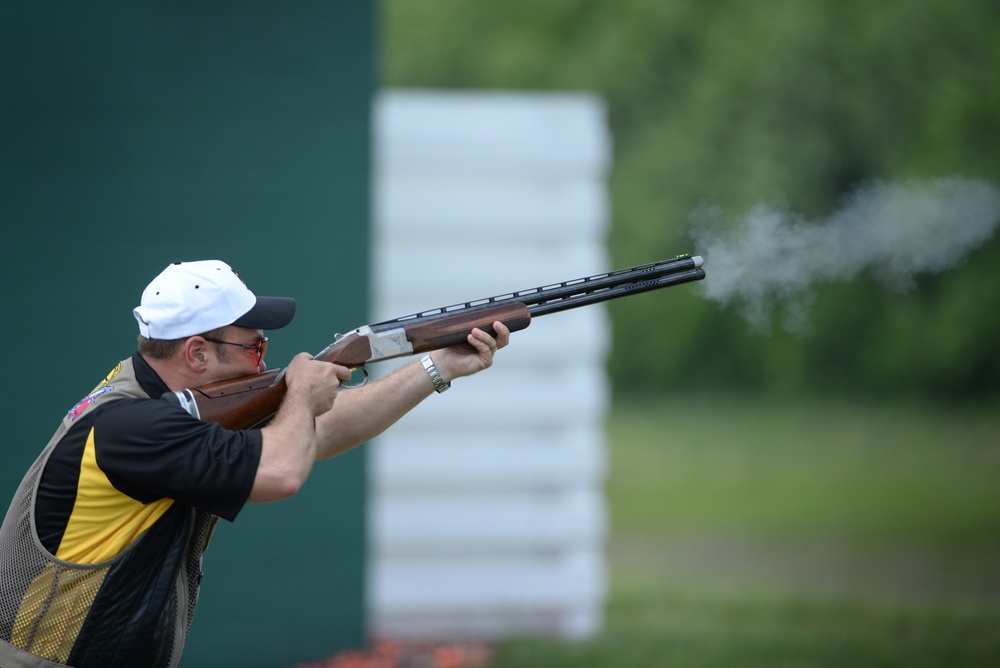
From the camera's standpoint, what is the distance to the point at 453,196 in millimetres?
6125

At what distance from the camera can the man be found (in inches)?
110

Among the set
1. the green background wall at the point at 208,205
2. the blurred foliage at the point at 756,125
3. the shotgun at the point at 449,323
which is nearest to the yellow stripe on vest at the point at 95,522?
the shotgun at the point at 449,323

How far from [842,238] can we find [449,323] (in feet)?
21.0

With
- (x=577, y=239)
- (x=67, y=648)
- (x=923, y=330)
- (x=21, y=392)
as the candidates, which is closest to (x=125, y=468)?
(x=67, y=648)

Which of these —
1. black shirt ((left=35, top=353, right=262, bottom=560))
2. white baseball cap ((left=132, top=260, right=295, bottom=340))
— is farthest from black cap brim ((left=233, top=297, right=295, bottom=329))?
black shirt ((left=35, top=353, right=262, bottom=560))

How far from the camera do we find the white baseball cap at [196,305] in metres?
2.98

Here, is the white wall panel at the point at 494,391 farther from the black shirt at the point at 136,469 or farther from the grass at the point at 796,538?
the black shirt at the point at 136,469

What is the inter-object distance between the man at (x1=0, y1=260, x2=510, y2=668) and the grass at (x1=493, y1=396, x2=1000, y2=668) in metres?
3.09

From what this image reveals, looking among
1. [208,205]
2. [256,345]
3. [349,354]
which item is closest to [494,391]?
[208,205]

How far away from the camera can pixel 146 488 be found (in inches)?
111

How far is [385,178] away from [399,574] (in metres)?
2.11

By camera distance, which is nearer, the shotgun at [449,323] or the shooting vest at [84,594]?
the shooting vest at [84,594]

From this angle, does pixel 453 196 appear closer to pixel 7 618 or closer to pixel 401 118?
pixel 401 118

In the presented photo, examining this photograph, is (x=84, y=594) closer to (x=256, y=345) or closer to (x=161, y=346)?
(x=161, y=346)
